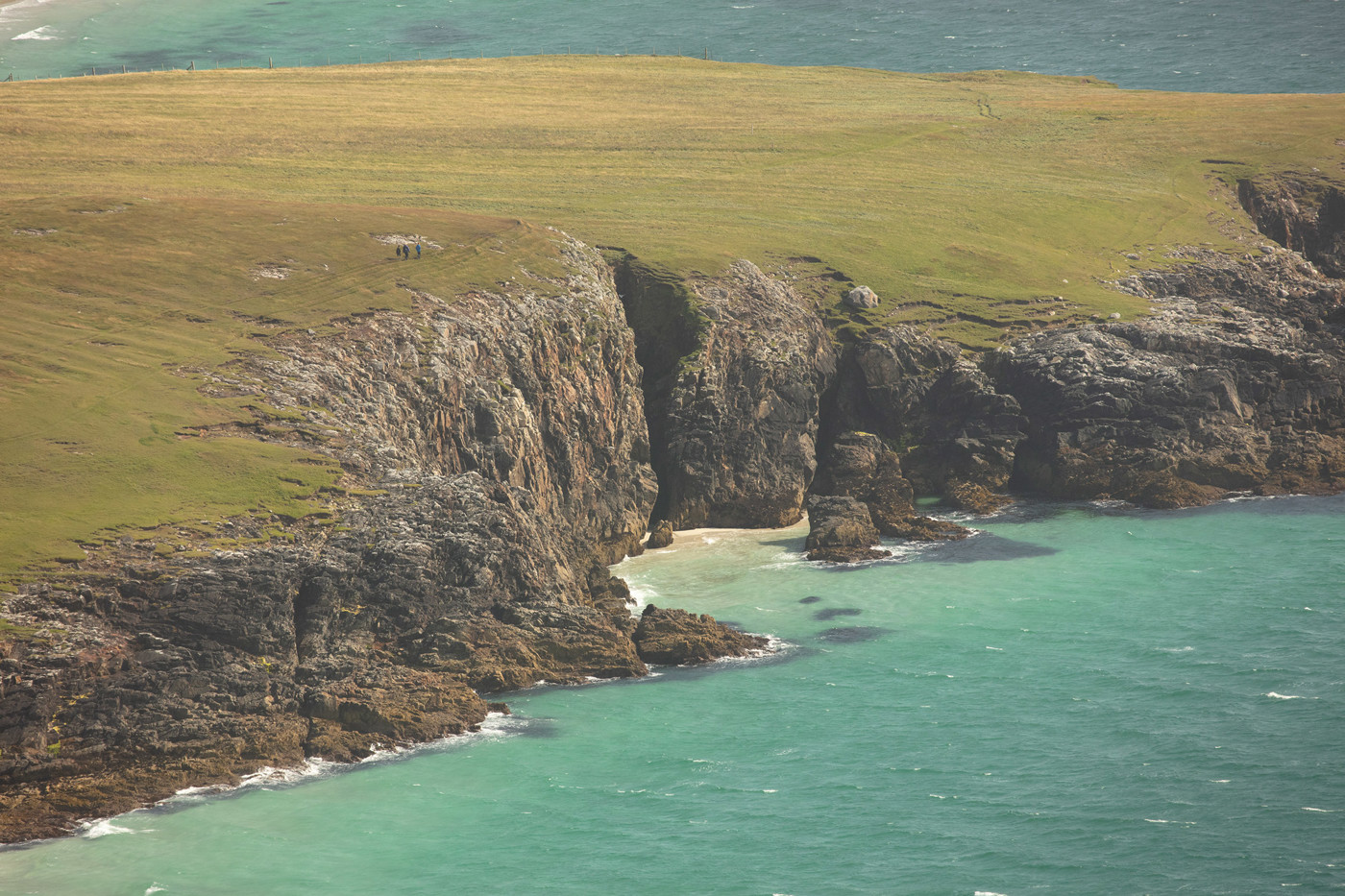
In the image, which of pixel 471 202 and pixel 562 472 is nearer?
pixel 562 472

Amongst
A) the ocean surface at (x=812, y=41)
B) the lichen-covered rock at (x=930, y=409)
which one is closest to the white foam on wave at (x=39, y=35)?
the ocean surface at (x=812, y=41)

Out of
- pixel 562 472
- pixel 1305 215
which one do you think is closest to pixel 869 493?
pixel 562 472

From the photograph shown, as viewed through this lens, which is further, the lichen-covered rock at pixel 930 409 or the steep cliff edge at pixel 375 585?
the lichen-covered rock at pixel 930 409

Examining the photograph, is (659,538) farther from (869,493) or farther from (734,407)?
(869,493)

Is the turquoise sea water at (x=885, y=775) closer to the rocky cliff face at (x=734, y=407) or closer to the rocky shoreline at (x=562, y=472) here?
the rocky shoreline at (x=562, y=472)

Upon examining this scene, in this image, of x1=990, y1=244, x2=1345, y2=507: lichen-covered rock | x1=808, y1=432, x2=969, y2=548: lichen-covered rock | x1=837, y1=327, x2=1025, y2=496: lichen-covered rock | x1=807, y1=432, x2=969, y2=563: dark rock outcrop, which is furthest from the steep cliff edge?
x1=990, y1=244, x2=1345, y2=507: lichen-covered rock

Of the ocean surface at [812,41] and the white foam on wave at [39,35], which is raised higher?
the white foam on wave at [39,35]
